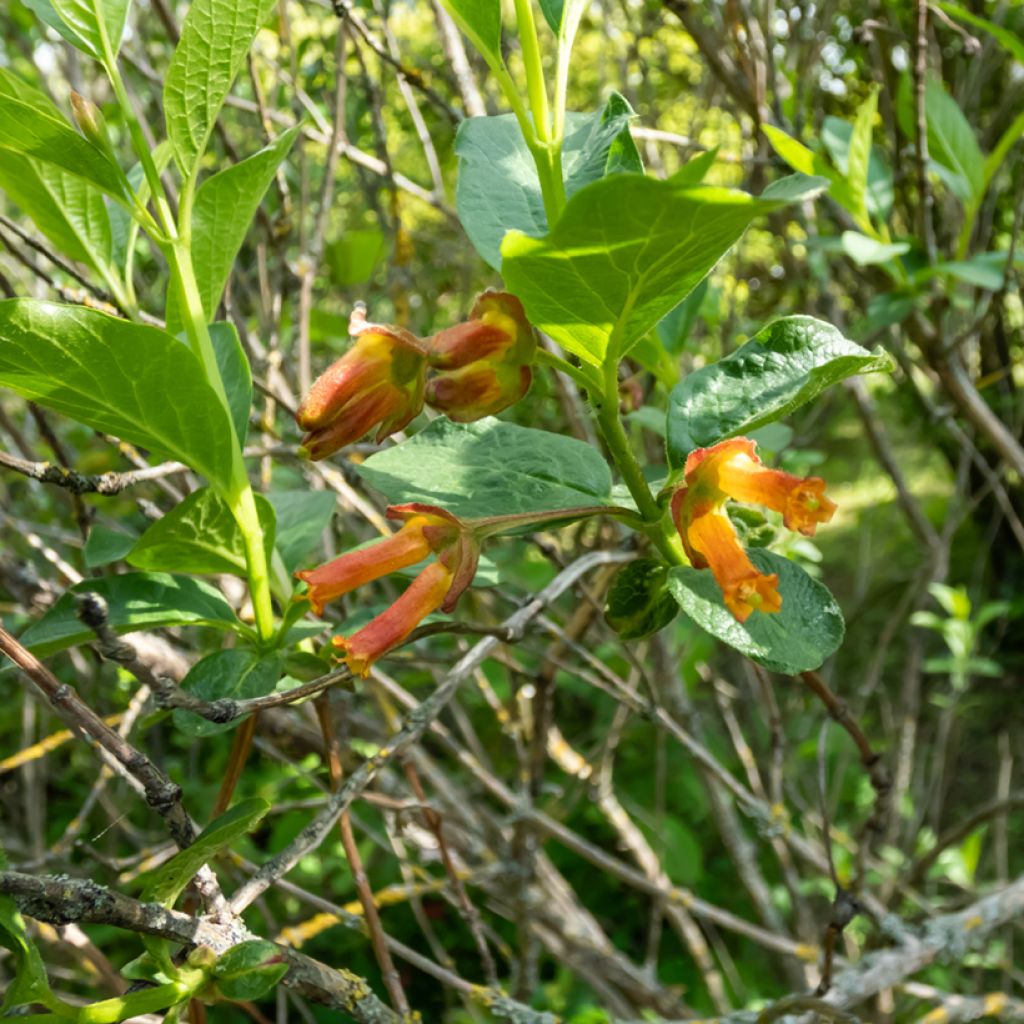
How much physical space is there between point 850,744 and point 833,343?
1.77 m

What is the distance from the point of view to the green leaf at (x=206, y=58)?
0.67 m

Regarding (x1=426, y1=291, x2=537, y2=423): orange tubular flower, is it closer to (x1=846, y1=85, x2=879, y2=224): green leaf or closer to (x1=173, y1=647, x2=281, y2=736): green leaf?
(x1=173, y1=647, x2=281, y2=736): green leaf

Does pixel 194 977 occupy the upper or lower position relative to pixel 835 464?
upper

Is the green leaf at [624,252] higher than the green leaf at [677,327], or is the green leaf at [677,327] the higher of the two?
the green leaf at [624,252]

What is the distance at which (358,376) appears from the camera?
63 cm

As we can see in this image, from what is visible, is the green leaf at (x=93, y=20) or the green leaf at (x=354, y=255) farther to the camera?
the green leaf at (x=354, y=255)

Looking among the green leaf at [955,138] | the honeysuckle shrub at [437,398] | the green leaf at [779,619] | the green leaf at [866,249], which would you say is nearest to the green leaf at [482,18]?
the honeysuckle shrub at [437,398]

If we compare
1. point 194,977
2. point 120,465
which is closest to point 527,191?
point 194,977

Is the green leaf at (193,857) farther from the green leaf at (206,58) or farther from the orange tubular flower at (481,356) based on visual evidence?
the green leaf at (206,58)

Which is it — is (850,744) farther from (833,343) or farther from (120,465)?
(833,343)

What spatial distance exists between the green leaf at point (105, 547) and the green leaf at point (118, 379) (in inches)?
5.2

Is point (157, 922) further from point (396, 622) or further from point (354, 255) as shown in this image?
point (354, 255)

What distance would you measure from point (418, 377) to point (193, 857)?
1.00 ft

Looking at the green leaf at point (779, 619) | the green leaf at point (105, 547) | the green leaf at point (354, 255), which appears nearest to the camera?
the green leaf at point (779, 619)
